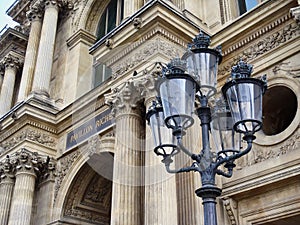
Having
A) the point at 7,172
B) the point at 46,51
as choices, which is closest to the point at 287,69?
the point at 7,172

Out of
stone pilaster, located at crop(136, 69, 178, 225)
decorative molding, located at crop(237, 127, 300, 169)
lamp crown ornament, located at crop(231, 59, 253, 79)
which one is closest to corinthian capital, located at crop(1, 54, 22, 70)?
stone pilaster, located at crop(136, 69, 178, 225)

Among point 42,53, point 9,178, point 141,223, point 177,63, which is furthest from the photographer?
point 42,53

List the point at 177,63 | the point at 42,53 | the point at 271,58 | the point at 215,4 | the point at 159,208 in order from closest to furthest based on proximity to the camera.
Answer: the point at 177,63 → the point at 159,208 → the point at 271,58 → the point at 215,4 → the point at 42,53

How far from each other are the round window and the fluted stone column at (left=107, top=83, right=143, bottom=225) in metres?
2.65

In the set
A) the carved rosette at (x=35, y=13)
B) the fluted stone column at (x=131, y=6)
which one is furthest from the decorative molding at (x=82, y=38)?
the fluted stone column at (x=131, y=6)

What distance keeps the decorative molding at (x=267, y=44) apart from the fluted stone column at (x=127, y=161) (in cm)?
226

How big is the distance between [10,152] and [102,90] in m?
3.36

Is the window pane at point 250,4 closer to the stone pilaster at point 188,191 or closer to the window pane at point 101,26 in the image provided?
the stone pilaster at point 188,191

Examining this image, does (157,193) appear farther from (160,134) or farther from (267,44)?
(267,44)

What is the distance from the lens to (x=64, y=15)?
1616 cm

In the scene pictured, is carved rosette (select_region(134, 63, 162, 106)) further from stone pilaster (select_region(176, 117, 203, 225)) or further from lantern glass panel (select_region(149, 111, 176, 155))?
lantern glass panel (select_region(149, 111, 176, 155))

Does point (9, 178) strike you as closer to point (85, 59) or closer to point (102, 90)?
point (102, 90)

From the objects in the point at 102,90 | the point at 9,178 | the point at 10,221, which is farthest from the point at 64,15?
the point at 10,221

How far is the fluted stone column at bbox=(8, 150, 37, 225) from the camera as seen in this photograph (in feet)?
36.6
